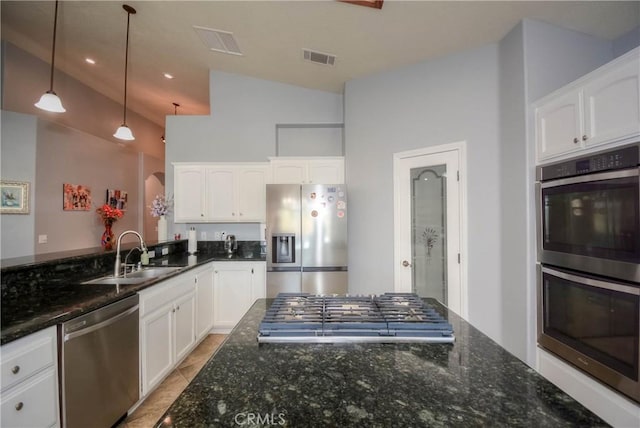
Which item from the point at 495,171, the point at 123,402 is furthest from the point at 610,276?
the point at 123,402

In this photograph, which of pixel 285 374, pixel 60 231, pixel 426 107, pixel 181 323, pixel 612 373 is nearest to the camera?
pixel 285 374

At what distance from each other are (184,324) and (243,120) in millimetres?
2867

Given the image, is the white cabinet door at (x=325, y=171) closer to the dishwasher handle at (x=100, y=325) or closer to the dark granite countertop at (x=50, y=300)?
the dark granite countertop at (x=50, y=300)

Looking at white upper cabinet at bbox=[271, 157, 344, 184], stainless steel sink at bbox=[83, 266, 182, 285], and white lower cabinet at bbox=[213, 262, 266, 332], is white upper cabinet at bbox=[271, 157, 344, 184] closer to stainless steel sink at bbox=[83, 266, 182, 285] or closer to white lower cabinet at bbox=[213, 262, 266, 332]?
white lower cabinet at bbox=[213, 262, 266, 332]

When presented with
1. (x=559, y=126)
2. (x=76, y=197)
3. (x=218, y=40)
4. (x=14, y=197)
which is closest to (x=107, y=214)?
(x=76, y=197)

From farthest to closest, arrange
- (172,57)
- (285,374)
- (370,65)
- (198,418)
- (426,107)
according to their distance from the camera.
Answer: (172,57) → (370,65) → (426,107) → (285,374) → (198,418)

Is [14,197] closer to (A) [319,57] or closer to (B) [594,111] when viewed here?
(A) [319,57]

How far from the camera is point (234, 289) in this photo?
10.8 feet

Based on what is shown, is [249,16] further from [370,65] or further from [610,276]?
[610,276]

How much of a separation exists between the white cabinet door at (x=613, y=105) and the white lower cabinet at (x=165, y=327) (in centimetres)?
313

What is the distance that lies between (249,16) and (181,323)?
9.79ft

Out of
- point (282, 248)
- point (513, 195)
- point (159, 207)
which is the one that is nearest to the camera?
point (513, 195)

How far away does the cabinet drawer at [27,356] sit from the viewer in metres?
1.17

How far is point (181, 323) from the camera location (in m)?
2.52
